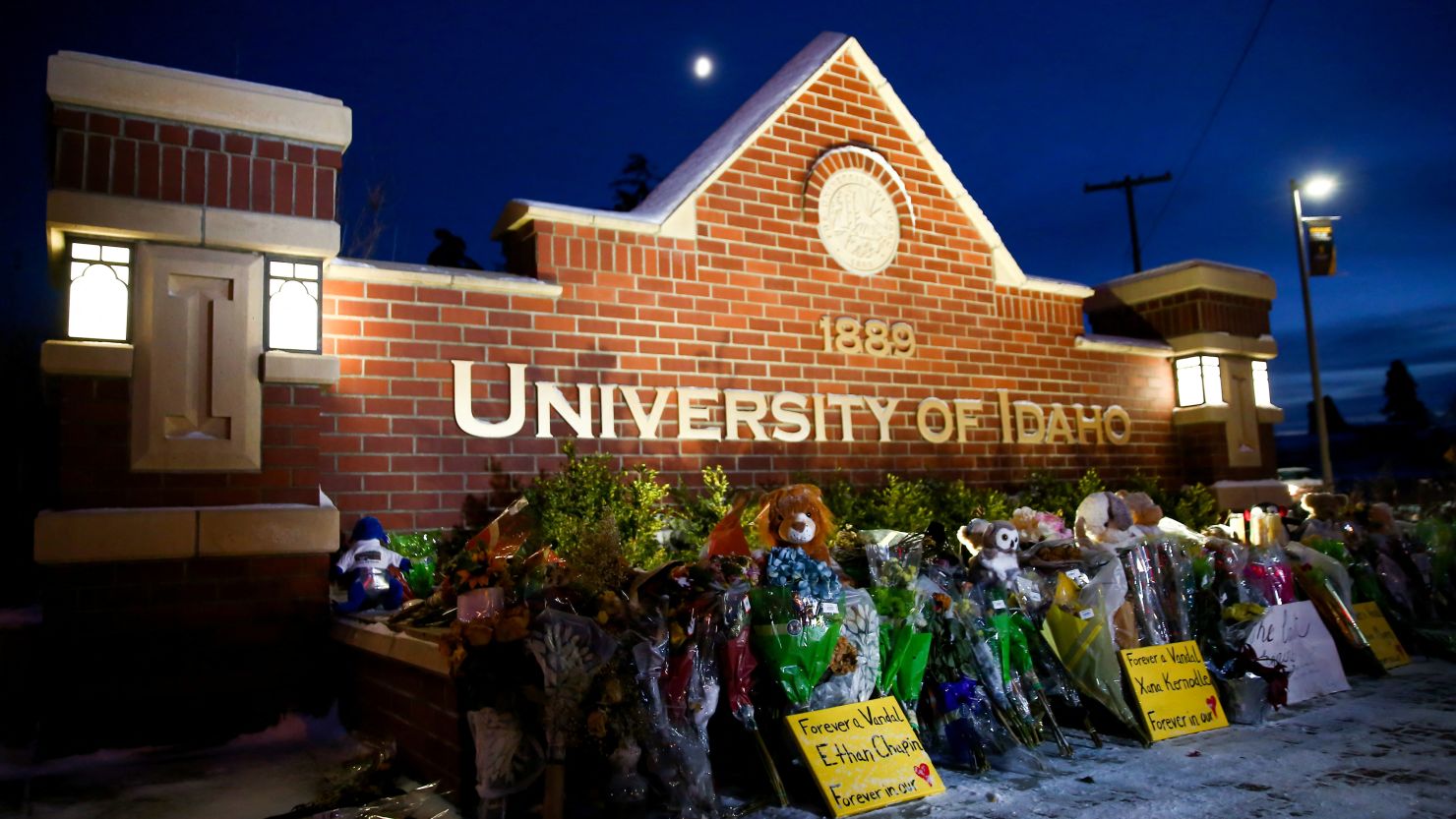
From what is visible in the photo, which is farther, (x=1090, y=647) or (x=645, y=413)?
(x=645, y=413)

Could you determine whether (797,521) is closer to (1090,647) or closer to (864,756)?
(864,756)

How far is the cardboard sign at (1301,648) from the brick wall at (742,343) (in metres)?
3.72

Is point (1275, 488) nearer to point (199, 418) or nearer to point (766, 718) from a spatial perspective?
point (766, 718)

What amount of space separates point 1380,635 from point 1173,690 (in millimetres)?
3034

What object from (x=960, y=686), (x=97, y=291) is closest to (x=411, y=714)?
(x=960, y=686)

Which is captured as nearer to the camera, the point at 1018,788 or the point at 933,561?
the point at 1018,788

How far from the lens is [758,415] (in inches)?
341

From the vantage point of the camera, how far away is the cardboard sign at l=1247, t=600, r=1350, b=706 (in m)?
6.14

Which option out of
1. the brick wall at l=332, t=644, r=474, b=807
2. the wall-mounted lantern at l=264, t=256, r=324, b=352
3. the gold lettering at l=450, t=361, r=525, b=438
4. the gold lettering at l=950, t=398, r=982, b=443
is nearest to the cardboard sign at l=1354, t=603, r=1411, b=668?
the gold lettering at l=950, t=398, r=982, b=443

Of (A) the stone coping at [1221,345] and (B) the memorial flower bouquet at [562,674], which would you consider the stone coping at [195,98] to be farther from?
(A) the stone coping at [1221,345]

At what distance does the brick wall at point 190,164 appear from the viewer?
5621 mm

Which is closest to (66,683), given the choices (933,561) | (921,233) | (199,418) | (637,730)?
(199,418)

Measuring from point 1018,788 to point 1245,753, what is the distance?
1382 mm

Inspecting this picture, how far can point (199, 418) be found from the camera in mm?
5781
